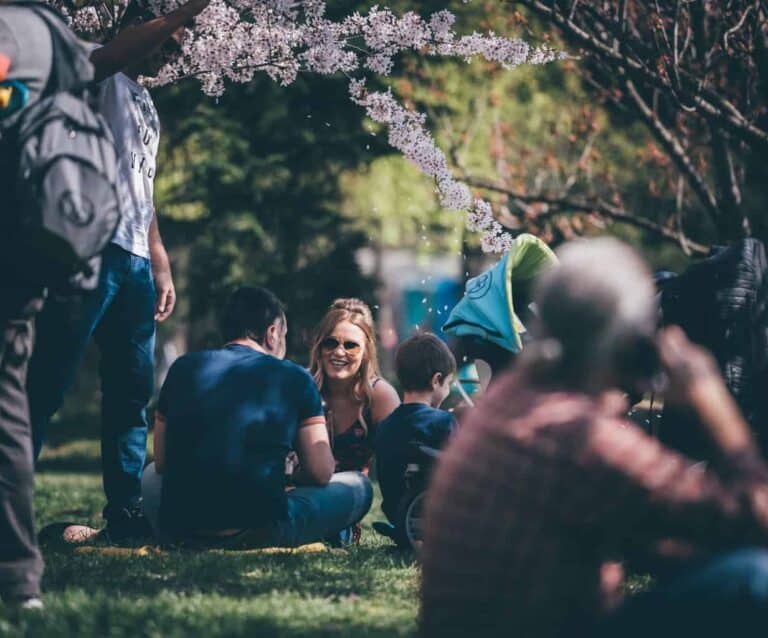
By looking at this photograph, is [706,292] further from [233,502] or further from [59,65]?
[59,65]

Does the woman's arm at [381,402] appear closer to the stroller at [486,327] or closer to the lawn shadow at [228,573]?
the stroller at [486,327]

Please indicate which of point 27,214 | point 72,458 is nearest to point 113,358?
point 27,214

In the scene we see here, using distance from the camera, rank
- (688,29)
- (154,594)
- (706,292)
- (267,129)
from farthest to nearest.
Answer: (267,129)
(688,29)
(706,292)
(154,594)

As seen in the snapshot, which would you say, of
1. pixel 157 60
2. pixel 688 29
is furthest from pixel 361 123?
pixel 157 60

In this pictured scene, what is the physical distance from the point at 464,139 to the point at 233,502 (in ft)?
28.4

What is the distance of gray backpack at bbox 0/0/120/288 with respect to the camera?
396 cm

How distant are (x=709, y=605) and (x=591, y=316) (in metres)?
0.68

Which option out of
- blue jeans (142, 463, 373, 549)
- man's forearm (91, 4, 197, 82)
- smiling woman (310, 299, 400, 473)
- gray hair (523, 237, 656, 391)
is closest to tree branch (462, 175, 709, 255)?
smiling woman (310, 299, 400, 473)

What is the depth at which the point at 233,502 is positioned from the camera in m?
5.54

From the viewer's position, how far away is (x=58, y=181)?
396 cm

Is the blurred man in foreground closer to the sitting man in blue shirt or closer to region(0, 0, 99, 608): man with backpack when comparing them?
region(0, 0, 99, 608): man with backpack

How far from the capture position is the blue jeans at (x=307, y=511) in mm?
5656

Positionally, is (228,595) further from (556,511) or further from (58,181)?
(556,511)

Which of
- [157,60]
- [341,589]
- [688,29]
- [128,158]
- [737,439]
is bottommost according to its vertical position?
[341,589]
